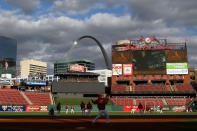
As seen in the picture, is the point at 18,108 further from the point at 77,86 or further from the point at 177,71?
the point at 177,71

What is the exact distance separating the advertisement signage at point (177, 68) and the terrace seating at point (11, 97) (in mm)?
53060

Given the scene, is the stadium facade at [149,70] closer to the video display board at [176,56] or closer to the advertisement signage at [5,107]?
the video display board at [176,56]

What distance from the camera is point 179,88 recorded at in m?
83.5

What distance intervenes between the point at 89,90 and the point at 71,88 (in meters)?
6.64

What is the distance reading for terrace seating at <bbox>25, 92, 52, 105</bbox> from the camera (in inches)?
2758

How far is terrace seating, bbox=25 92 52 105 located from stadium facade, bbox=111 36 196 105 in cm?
2481

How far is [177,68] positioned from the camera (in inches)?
3386

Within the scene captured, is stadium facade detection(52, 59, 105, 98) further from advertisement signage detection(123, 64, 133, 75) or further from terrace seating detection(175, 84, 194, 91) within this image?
terrace seating detection(175, 84, 194, 91)

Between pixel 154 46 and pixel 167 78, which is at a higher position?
pixel 154 46

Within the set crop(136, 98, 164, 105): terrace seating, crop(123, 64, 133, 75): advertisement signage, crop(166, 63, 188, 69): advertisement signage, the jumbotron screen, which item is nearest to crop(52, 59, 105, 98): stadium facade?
crop(123, 64, 133, 75): advertisement signage

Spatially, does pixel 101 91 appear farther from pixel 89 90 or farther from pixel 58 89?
pixel 58 89
